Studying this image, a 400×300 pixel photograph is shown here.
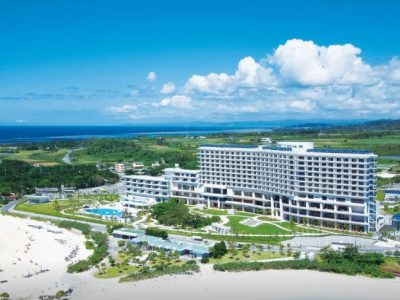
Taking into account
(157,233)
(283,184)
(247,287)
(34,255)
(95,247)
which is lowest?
(247,287)

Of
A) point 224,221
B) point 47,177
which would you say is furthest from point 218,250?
point 47,177

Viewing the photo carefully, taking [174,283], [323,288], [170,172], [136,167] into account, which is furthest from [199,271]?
[136,167]

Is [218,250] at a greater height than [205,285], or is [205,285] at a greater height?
[218,250]

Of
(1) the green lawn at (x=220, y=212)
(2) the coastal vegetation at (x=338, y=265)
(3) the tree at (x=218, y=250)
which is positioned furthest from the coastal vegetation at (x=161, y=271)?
(1) the green lawn at (x=220, y=212)

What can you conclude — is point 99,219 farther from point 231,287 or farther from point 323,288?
point 323,288

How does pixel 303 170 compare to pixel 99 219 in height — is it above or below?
above

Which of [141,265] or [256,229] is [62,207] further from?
[141,265]

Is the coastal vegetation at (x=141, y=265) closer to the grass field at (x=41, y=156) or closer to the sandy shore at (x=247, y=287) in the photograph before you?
the sandy shore at (x=247, y=287)
